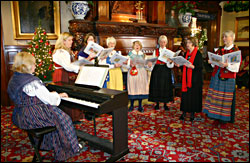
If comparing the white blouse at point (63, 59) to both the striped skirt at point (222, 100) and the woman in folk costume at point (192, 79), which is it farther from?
the striped skirt at point (222, 100)

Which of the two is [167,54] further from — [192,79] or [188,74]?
[192,79]

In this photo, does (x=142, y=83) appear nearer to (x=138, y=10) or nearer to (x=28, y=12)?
(x=138, y=10)

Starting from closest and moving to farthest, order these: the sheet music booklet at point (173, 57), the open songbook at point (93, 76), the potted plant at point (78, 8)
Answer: the open songbook at point (93, 76), the sheet music booklet at point (173, 57), the potted plant at point (78, 8)

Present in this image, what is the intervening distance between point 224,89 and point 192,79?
58cm

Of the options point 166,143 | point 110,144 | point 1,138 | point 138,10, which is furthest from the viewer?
point 138,10

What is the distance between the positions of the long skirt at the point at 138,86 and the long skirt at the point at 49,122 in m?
2.27

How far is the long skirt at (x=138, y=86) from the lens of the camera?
15.3 ft

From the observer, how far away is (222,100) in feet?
12.0

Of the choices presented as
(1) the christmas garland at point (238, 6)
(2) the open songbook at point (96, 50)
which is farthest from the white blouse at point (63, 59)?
(1) the christmas garland at point (238, 6)

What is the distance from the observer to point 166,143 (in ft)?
10.3

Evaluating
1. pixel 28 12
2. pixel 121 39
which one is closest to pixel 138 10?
pixel 121 39

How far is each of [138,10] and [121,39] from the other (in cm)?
118

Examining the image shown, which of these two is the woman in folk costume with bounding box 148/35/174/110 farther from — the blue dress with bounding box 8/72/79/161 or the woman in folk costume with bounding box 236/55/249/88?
the woman in folk costume with bounding box 236/55/249/88

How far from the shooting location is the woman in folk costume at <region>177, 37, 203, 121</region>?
12.7ft
